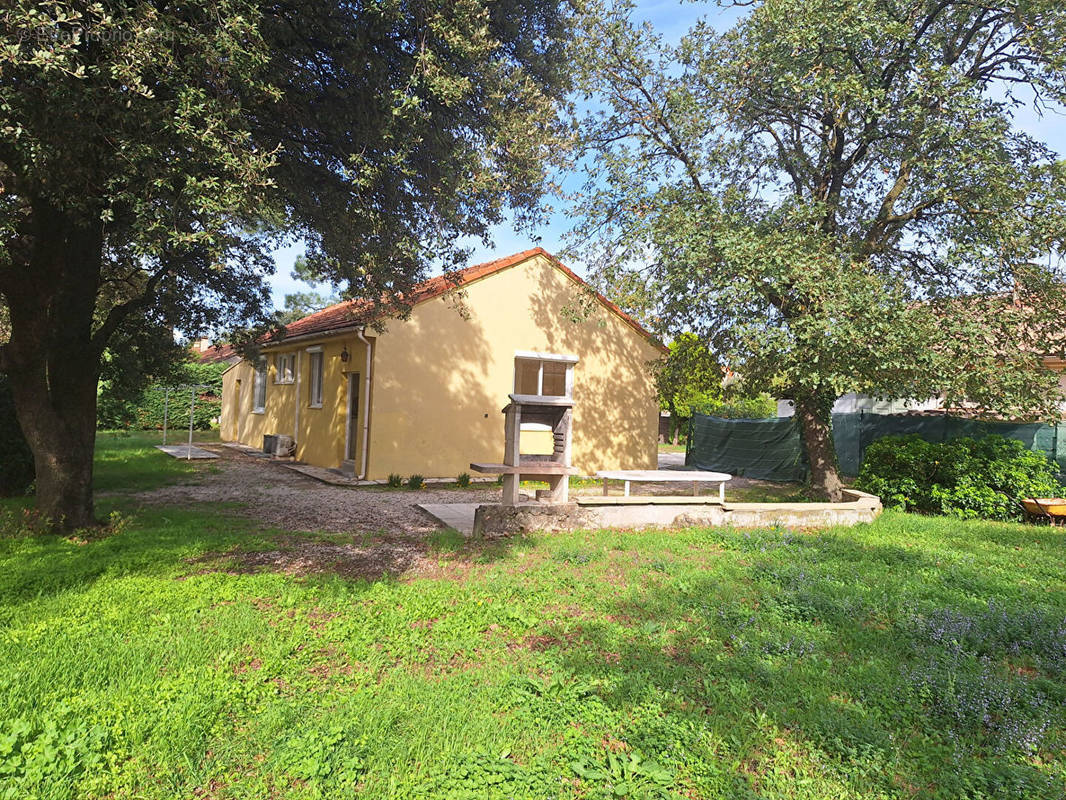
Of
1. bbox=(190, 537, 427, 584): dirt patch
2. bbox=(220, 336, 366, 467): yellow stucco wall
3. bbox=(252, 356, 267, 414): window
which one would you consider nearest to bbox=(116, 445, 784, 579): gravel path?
bbox=(190, 537, 427, 584): dirt patch

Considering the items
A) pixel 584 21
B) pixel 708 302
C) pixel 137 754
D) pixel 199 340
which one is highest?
pixel 584 21

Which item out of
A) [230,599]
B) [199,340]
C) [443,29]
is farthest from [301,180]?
[199,340]

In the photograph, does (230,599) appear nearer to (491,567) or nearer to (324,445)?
(491,567)

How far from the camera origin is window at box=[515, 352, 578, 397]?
48.0 feet

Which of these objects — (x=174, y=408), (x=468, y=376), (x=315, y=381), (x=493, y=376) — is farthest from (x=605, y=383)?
(x=174, y=408)

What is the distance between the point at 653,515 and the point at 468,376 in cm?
658

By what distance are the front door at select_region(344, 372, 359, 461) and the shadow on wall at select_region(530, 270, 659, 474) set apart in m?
4.66

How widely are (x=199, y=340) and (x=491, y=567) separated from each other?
6.94 m

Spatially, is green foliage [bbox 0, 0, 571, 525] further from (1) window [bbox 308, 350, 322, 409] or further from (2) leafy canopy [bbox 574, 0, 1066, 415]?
(1) window [bbox 308, 350, 322, 409]

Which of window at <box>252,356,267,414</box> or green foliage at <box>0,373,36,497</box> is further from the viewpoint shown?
window at <box>252,356,267,414</box>

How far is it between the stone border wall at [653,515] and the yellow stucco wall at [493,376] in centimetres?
536

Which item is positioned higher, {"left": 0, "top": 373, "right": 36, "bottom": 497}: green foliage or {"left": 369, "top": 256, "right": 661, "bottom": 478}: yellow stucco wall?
{"left": 369, "top": 256, "right": 661, "bottom": 478}: yellow stucco wall

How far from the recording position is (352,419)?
13.7m

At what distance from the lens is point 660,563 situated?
6262 mm
